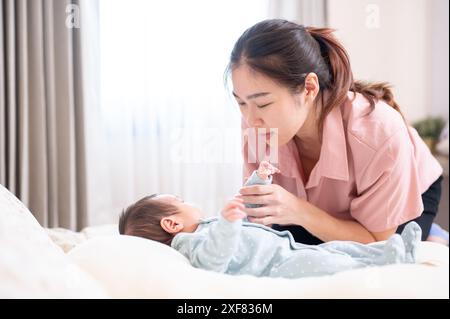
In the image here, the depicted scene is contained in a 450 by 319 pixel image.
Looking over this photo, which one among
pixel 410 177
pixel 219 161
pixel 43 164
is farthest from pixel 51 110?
pixel 410 177

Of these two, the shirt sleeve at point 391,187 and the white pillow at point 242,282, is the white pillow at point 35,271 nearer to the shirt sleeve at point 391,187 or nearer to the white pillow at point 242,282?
the white pillow at point 242,282

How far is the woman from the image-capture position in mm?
1062

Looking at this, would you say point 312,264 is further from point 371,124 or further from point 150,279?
point 371,124

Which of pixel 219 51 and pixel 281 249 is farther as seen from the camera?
pixel 219 51

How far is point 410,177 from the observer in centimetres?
117

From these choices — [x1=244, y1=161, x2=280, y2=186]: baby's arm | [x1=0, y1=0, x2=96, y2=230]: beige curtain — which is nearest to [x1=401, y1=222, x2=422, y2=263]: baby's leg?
[x1=244, y1=161, x2=280, y2=186]: baby's arm

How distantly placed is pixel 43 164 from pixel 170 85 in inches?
25.3

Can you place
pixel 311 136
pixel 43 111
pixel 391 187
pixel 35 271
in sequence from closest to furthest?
pixel 35 271
pixel 391 187
pixel 311 136
pixel 43 111

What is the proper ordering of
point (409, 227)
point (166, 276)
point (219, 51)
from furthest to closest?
point (219, 51) → point (409, 227) → point (166, 276)

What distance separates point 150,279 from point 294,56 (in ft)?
1.96

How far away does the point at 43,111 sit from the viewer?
7.36 ft

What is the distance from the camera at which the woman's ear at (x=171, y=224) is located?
3.32 ft

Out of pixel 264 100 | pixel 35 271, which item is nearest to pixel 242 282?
pixel 35 271
